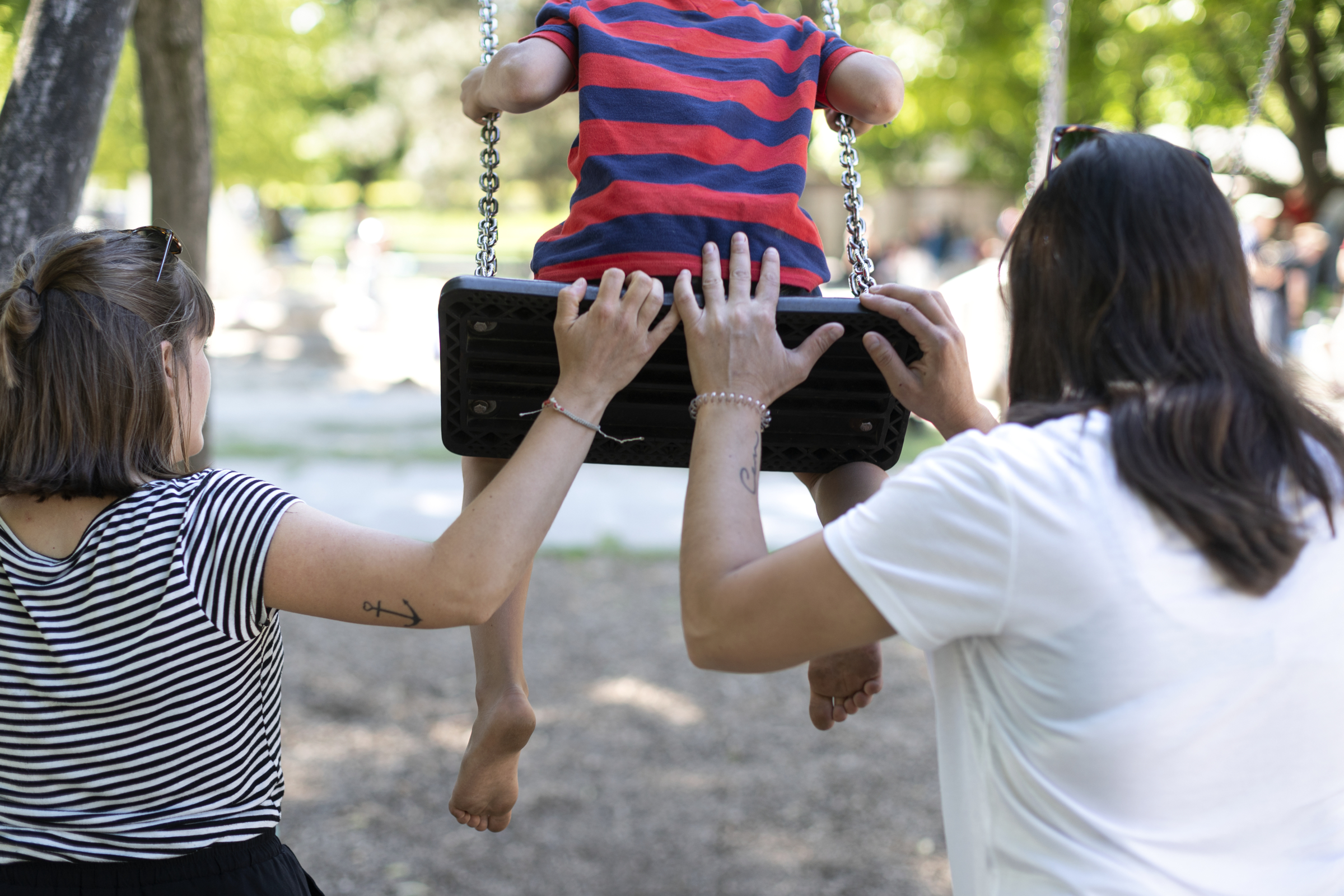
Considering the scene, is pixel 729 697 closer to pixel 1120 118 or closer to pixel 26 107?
pixel 26 107

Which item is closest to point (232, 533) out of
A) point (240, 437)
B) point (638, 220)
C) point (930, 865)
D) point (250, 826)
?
point (250, 826)

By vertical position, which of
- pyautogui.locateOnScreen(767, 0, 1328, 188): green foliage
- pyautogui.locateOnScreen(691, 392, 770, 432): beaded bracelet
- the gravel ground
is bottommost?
the gravel ground

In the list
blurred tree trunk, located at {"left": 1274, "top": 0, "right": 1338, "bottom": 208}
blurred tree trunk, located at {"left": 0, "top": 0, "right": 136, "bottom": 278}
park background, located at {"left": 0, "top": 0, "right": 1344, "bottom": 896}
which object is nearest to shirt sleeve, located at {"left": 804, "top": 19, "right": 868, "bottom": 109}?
park background, located at {"left": 0, "top": 0, "right": 1344, "bottom": 896}

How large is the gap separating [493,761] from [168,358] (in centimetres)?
93

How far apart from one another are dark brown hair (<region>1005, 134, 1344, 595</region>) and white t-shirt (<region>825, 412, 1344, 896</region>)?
4cm

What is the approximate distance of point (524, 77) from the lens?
1776 millimetres

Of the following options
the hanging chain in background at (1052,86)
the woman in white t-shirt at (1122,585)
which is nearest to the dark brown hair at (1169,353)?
the woman in white t-shirt at (1122,585)

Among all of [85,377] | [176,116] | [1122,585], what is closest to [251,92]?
[176,116]

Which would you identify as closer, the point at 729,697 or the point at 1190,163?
the point at 1190,163

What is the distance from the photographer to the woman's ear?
1.53 m

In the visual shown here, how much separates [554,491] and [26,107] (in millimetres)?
1590

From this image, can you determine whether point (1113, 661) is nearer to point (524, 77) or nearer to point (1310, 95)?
point (524, 77)

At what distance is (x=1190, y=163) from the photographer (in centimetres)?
136

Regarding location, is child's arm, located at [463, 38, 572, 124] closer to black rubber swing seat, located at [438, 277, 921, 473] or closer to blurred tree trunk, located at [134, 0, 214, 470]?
black rubber swing seat, located at [438, 277, 921, 473]
